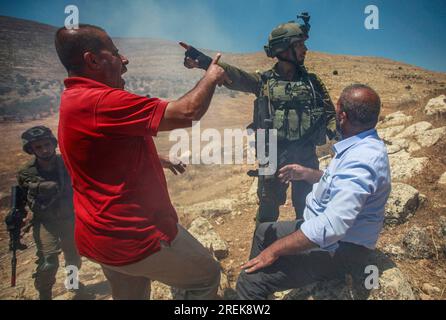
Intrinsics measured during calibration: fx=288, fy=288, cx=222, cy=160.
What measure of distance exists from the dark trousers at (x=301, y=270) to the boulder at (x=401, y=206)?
1.77 meters

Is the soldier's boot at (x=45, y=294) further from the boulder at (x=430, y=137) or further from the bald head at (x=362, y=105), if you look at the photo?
the boulder at (x=430, y=137)

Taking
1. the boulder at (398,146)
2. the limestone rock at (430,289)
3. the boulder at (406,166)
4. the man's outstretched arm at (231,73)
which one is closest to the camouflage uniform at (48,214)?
the man's outstretched arm at (231,73)

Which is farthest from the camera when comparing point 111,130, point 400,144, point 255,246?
point 400,144

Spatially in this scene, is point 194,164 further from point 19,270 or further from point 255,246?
point 255,246

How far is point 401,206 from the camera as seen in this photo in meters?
3.58

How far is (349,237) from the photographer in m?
2.03

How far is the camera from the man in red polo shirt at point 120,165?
149cm

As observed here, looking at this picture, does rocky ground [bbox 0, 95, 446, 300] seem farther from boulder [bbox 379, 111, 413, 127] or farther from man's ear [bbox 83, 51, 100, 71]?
man's ear [bbox 83, 51, 100, 71]

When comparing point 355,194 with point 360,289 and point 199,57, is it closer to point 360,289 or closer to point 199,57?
point 360,289

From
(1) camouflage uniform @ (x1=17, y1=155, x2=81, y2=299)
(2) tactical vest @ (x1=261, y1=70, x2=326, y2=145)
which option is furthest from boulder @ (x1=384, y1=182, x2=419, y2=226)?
(1) camouflage uniform @ (x1=17, y1=155, x2=81, y2=299)

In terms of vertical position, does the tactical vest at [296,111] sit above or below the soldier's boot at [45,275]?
above

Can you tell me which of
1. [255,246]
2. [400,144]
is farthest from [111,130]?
[400,144]

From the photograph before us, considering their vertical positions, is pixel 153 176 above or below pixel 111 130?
below

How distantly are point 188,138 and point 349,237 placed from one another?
9.18 m
